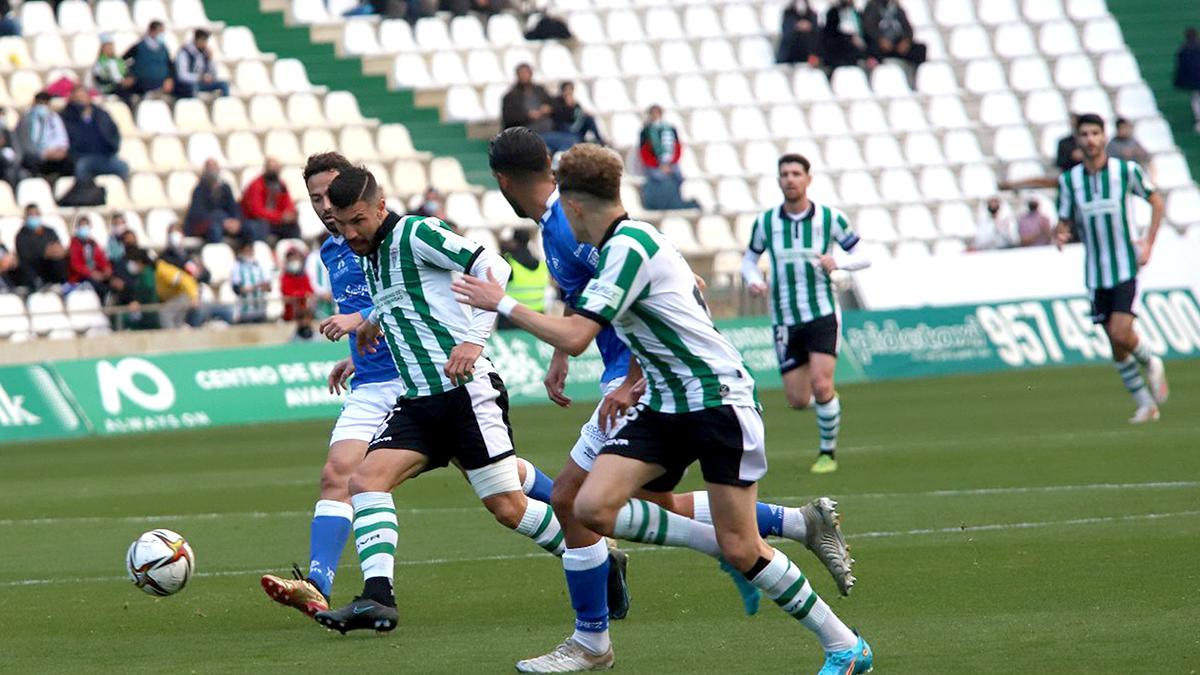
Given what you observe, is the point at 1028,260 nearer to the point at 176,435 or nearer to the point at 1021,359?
the point at 1021,359

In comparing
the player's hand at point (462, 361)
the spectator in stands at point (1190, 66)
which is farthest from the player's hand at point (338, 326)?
the spectator in stands at point (1190, 66)

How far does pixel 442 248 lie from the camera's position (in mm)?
8133

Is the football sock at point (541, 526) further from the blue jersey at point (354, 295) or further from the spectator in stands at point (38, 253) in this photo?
the spectator in stands at point (38, 253)

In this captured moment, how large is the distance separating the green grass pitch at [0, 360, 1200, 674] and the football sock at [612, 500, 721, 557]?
40 cm

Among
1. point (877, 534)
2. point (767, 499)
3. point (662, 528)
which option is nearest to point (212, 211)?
point (767, 499)

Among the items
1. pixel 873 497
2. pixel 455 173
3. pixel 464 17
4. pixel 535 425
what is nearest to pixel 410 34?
pixel 464 17

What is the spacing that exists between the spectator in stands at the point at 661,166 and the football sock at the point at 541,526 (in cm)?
2082

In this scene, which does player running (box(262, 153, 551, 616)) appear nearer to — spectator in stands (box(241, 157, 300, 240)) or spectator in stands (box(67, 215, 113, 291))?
spectator in stands (box(67, 215, 113, 291))

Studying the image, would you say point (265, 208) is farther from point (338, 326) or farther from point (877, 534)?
point (338, 326)

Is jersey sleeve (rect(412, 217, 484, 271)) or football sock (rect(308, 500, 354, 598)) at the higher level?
jersey sleeve (rect(412, 217, 484, 271))

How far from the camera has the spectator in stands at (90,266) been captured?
23.1 meters

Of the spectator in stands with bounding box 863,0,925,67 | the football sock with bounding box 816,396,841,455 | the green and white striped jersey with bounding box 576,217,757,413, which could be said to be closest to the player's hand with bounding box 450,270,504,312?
the green and white striped jersey with bounding box 576,217,757,413

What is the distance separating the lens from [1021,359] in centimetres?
2709

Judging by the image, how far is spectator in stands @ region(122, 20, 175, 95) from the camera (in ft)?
88.0
